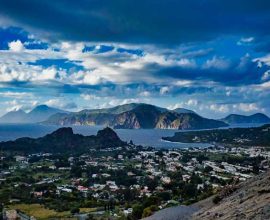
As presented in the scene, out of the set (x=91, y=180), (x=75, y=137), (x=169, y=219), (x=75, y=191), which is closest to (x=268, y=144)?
(x=75, y=137)

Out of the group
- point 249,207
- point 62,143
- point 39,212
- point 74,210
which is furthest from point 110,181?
point 249,207

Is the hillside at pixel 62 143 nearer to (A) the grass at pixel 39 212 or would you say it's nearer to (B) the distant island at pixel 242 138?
(B) the distant island at pixel 242 138

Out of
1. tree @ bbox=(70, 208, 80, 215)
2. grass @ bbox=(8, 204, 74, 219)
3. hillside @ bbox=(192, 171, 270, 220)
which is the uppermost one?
hillside @ bbox=(192, 171, 270, 220)

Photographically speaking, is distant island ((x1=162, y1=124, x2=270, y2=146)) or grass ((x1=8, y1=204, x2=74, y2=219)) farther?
distant island ((x1=162, y1=124, x2=270, y2=146))

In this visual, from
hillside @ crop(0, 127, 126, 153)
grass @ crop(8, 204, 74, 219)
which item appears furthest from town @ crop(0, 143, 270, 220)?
hillside @ crop(0, 127, 126, 153)

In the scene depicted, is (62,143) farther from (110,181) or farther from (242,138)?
(242,138)

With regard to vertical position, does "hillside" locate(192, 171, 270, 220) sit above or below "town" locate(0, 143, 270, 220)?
Answer: above

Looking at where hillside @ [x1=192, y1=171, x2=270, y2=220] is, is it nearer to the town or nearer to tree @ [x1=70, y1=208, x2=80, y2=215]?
the town
